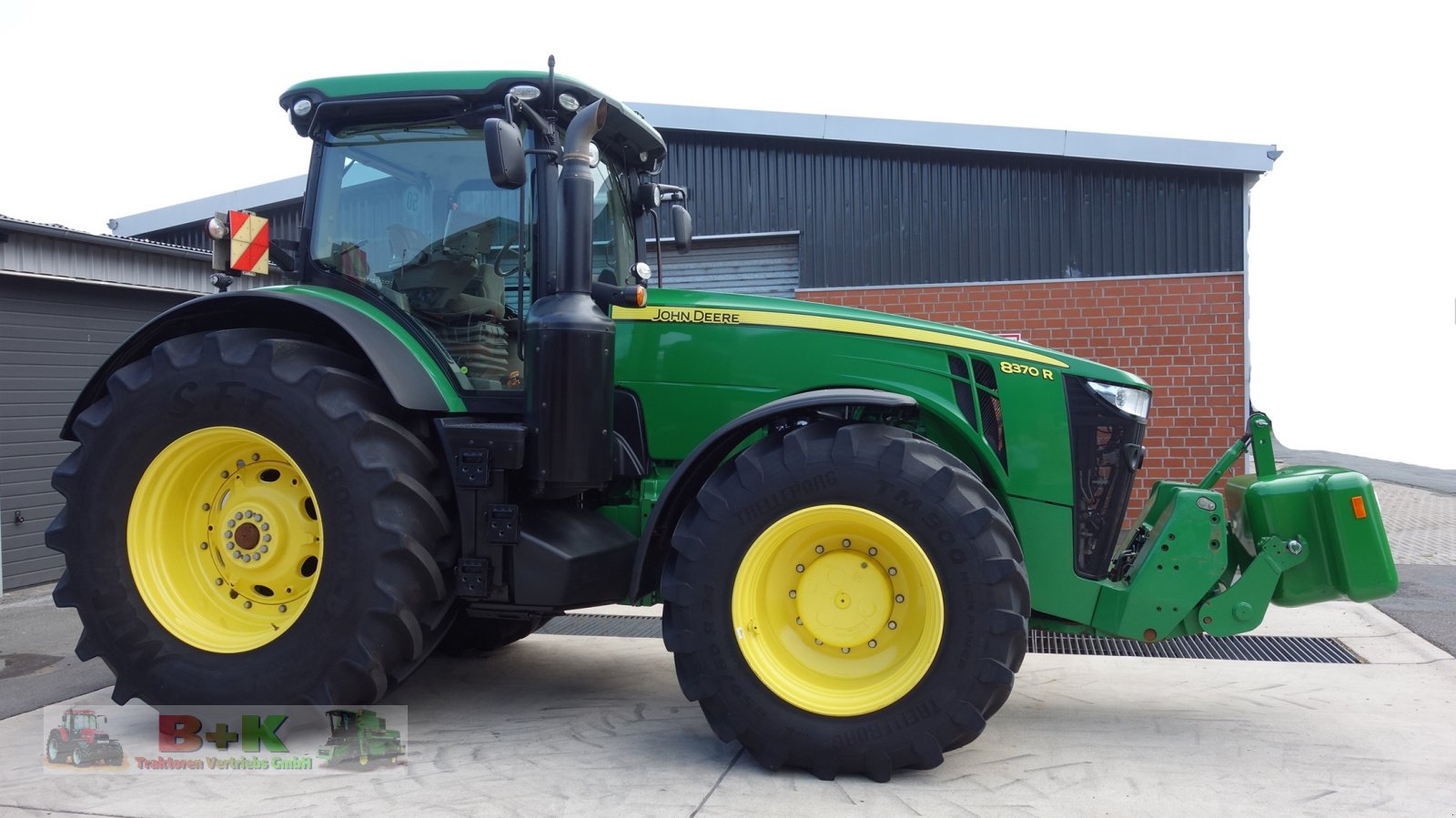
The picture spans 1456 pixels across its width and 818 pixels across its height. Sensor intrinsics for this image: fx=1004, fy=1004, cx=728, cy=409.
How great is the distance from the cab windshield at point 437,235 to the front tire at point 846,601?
125 centimetres

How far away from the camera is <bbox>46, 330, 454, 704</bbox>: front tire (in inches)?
153

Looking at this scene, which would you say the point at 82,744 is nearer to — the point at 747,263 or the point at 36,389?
the point at 36,389


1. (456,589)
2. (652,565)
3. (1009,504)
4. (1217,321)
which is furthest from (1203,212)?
(456,589)

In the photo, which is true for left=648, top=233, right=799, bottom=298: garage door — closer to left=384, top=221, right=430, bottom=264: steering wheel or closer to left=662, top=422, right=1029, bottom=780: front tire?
left=384, top=221, right=430, bottom=264: steering wheel

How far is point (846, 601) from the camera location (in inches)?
151

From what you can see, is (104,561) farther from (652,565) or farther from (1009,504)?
(1009,504)

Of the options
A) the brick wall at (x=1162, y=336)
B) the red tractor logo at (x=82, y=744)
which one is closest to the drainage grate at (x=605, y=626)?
the red tractor logo at (x=82, y=744)

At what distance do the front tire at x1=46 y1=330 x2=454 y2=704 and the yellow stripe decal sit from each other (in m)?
1.12

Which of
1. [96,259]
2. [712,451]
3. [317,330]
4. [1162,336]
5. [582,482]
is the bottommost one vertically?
[582,482]

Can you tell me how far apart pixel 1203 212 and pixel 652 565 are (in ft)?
25.9

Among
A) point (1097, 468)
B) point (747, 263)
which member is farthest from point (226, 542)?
point (747, 263)

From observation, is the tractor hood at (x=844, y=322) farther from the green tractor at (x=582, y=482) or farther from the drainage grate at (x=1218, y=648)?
the drainage grate at (x=1218, y=648)

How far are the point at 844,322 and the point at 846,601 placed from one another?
117 centimetres

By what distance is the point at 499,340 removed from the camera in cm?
438
